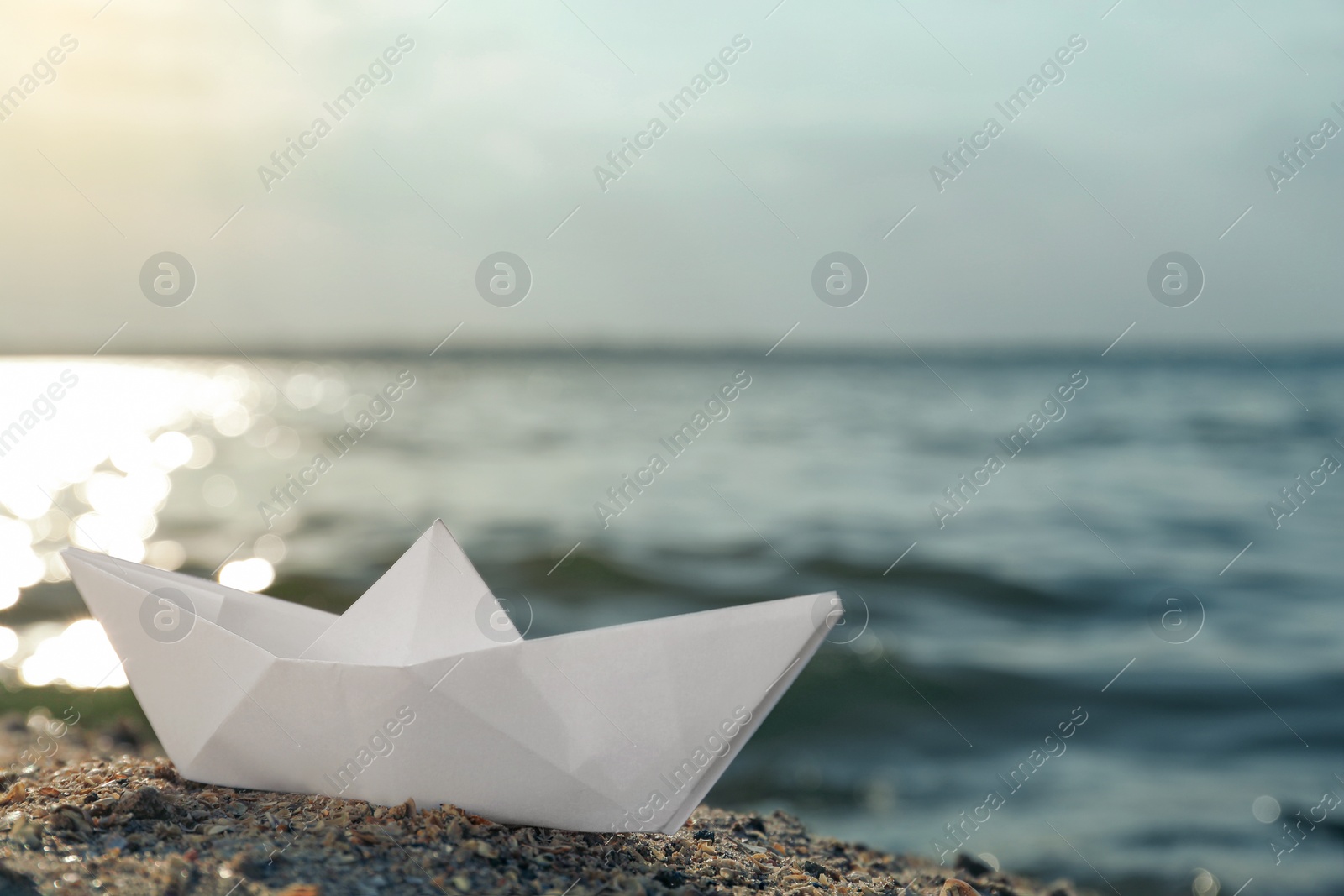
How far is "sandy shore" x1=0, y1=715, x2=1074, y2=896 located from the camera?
2459 millimetres

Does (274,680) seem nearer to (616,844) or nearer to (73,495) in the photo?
(616,844)

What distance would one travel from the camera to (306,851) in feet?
8.54

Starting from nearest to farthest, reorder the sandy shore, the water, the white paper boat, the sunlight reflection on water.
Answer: the sandy shore < the white paper boat < the water < the sunlight reflection on water

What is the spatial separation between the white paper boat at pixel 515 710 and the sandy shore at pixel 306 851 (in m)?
0.10

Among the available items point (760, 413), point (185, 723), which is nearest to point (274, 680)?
point (185, 723)

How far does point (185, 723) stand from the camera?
120 inches

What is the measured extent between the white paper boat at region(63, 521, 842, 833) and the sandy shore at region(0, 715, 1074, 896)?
10 cm

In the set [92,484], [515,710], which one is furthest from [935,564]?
[92,484]

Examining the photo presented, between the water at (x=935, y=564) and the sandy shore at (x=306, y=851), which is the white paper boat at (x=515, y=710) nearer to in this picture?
the sandy shore at (x=306, y=851)

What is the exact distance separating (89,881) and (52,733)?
560 cm

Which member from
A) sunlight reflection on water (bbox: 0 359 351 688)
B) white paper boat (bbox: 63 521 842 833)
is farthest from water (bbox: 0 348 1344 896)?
white paper boat (bbox: 63 521 842 833)

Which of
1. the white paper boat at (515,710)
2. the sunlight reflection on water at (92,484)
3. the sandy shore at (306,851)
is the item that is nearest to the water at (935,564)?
the sunlight reflection on water at (92,484)

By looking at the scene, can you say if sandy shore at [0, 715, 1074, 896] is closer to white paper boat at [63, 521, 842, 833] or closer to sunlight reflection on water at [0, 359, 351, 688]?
white paper boat at [63, 521, 842, 833]

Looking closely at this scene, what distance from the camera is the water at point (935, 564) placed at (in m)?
6.86
